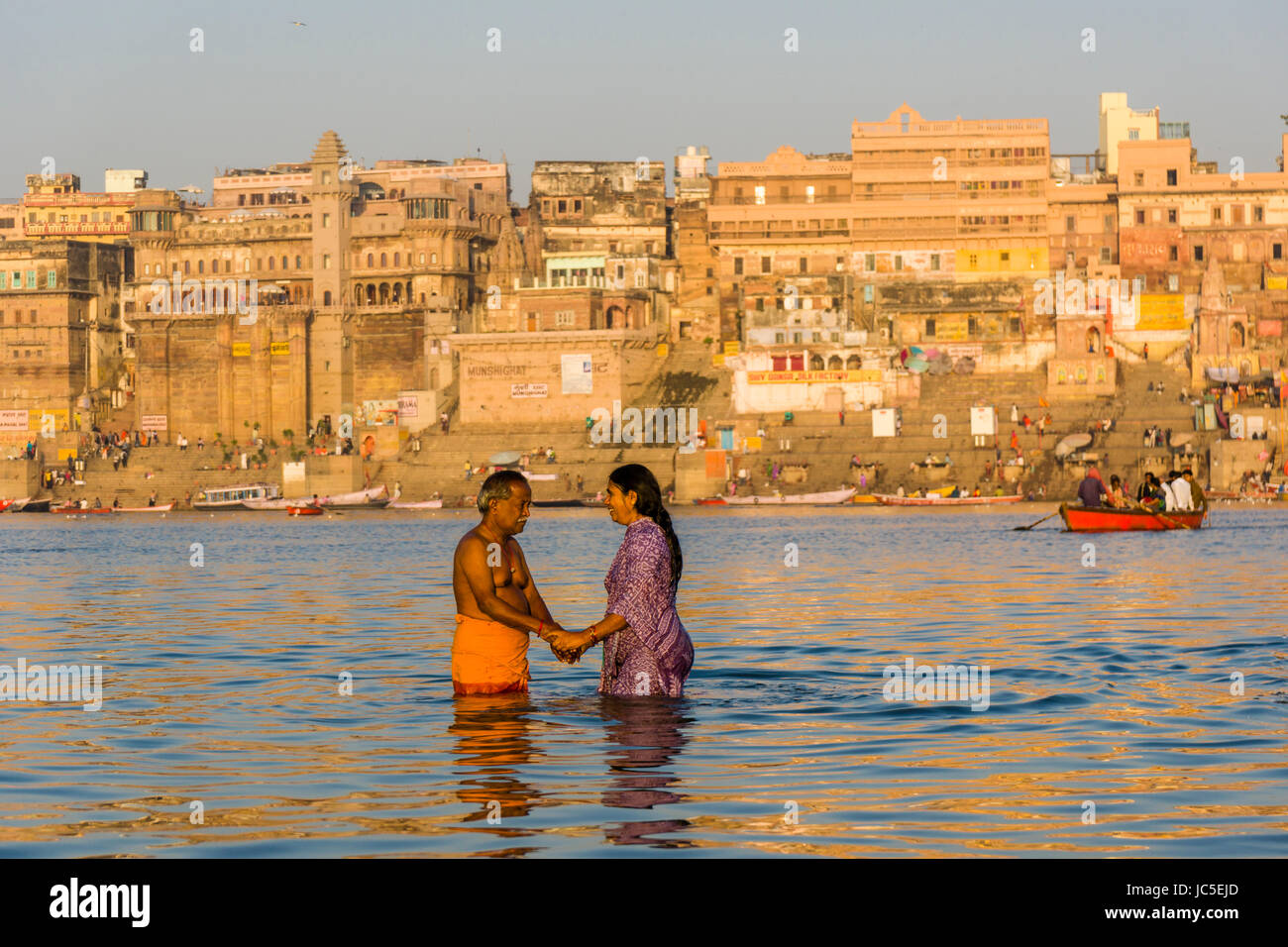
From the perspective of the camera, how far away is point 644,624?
1246cm

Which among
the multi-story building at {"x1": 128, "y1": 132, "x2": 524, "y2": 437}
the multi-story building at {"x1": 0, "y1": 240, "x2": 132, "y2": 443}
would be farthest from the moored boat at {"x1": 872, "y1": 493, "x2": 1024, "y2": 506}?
the multi-story building at {"x1": 0, "y1": 240, "x2": 132, "y2": 443}

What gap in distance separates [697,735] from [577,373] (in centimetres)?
8330

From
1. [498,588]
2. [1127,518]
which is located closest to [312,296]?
[1127,518]

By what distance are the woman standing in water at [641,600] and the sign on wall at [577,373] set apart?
81951 mm

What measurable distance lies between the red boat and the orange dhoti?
1324 inches

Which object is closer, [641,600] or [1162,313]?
[641,600]

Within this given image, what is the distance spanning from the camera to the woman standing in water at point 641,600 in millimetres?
11992

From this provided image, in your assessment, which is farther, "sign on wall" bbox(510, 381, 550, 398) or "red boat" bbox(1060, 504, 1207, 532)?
"sign on wall" bbox(510, 381, 550, 398)

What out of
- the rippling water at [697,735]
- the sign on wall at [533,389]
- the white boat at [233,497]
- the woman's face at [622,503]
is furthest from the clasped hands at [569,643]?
the sign on wall at [533,389]

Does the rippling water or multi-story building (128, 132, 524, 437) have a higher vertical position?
multi-story building (128, 132, 524, 437)

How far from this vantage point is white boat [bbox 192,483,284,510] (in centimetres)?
9194

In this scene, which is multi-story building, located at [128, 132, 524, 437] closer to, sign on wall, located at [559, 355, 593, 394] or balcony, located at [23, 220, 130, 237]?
sign on wall, located at [559, 355, 593, 394]

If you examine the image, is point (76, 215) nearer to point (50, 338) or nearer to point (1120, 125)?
point (50, 338)
